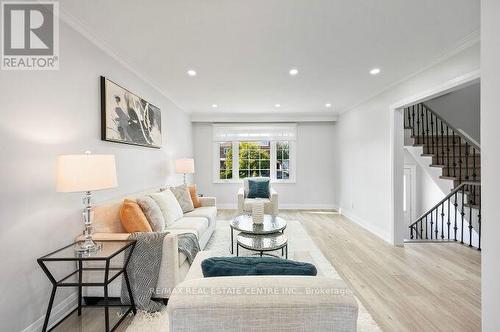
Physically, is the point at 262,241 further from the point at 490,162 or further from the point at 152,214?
the point at 490,162

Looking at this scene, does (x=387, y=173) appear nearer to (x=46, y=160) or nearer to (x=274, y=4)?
(x=274, y=4)

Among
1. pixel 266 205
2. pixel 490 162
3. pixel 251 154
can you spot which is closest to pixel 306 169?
pixel 251 154

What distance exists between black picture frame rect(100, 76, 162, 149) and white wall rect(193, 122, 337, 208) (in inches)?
98.6

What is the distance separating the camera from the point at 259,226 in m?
3.16

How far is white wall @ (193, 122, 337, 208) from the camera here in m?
6.57

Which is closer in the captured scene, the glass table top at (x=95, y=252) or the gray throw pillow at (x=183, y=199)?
the glass table top at (x=95, y=252)

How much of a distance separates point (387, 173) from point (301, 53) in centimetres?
254

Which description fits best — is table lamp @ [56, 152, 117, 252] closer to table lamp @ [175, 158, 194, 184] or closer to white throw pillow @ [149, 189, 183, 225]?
white throw pillow @ [149, 189, 183, 225]

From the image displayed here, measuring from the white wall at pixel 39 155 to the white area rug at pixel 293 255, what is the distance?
0.81 meters

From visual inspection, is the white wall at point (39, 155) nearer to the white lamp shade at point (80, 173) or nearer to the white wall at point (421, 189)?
the white lamp shade at point (80, 173)

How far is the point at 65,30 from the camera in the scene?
2182mm

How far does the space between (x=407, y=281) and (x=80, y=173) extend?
3.38 m

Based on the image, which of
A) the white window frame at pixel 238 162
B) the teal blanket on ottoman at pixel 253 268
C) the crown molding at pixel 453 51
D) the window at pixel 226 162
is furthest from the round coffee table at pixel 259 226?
the window at pixel 226 162

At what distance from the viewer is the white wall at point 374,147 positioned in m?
2.98
